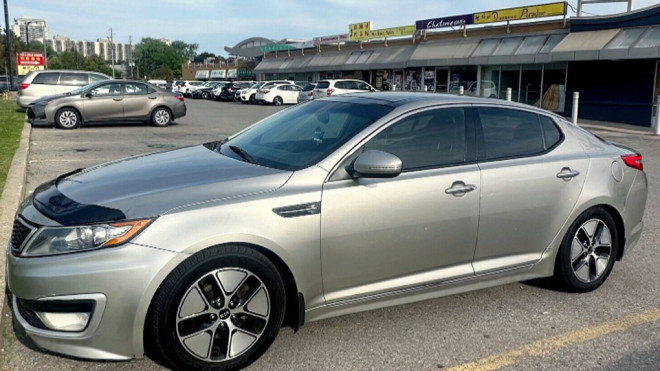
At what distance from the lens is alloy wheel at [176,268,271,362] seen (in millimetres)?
2979

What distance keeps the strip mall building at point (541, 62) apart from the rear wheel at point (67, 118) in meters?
18.9

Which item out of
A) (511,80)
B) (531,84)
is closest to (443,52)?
(511,80)

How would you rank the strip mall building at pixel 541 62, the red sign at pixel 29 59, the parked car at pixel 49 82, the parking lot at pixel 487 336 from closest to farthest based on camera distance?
the parking lot at pixel 487 336 → the parked car at pixel 49 82 → the strip mall building at pixel 541 62 → the red sign at pixel 29 59

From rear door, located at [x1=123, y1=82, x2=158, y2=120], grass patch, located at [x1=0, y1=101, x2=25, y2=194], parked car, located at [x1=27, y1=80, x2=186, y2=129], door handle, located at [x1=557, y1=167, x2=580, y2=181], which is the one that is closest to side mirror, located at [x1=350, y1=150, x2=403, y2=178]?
door handle, located at [x1=557, y1=167, x2=580, y2=181]

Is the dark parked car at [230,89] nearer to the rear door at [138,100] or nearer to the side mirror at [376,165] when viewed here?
the rear door at [138,100]

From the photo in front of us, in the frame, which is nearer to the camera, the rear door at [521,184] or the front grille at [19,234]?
the front grille at [19,234]

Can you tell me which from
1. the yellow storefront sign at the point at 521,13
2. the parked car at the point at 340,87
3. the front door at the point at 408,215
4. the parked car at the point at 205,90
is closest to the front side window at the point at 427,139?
the front door at the point at 408,215

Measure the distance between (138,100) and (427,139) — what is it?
14.3m

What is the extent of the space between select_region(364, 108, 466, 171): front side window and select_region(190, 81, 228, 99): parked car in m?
40.1

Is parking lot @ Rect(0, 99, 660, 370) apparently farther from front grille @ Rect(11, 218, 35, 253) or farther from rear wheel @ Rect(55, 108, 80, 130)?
rear wheel @ Rect(55, 108, 80, 130)

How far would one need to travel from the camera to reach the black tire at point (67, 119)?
1546 cm

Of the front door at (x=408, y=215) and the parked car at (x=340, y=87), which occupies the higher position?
the parked car at (x=340, y=87)

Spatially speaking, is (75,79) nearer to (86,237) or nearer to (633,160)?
(86,237)

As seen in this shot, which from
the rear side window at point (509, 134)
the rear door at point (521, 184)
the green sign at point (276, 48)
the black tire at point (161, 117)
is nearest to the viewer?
the rear door at point (521, 184)
